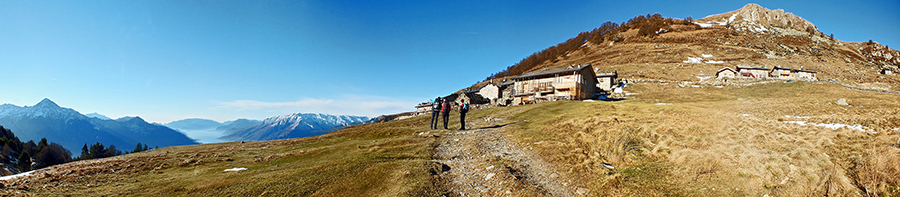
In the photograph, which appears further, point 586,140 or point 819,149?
point 586,140

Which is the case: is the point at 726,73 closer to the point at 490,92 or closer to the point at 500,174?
the point at 490,92

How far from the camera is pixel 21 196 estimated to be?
7.23m

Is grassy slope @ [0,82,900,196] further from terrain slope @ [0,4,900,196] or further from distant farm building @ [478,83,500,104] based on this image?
distant farm building @ [478,83,500,104]

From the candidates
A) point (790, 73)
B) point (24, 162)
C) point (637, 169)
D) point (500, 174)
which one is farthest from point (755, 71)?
point (24, 162)

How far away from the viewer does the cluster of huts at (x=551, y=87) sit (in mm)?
58875

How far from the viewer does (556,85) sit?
62.8 meters

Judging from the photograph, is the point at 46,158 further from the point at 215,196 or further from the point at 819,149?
the point at 819,149

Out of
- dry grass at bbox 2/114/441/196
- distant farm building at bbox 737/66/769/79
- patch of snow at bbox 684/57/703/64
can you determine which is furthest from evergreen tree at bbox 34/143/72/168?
patch of snow at bbox 684/57/703/64

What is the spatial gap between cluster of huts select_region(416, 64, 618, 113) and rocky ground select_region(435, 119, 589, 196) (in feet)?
136

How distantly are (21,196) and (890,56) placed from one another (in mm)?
246894

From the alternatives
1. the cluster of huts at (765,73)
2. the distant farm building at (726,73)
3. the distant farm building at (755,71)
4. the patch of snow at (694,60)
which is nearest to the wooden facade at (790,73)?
the cluster of huts at (765,73)

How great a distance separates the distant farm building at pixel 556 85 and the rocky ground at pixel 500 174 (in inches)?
1759

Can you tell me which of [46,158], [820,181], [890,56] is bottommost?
[46,158]

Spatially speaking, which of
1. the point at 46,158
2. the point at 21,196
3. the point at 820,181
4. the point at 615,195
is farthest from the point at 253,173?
the point at 46,158
